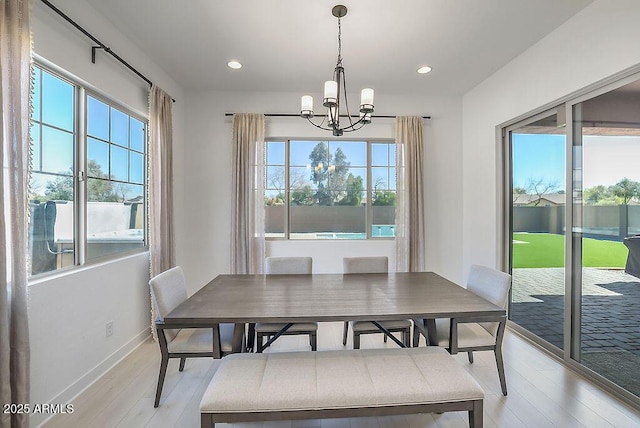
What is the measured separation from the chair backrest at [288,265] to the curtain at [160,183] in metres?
1.19

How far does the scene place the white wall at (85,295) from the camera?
1.82m

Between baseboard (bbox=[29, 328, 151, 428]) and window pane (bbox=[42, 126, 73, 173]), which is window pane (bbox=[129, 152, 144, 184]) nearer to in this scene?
window pane (bbox=[42, 126, 73, 173])

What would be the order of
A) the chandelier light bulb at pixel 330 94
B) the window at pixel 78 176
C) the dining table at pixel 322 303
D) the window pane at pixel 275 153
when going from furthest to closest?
the window pane at pixel 275 153 → the chandelier light bulb at pixel 330 94 → the window at pixel 78 176 → the dining table at pixel 322 303

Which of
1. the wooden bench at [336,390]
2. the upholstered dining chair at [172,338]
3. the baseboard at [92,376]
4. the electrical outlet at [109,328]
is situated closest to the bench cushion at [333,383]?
the wooden bench at [336,390]

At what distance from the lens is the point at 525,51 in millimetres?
2896

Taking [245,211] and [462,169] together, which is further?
[462,169]

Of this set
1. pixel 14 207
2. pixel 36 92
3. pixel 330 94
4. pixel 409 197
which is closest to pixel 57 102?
pixel 36 92

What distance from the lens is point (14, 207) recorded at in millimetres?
1522

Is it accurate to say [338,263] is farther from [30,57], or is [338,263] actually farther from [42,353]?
[30,57]

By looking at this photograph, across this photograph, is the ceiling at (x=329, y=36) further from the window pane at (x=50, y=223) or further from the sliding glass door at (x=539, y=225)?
the window pane at (x=50, y=223)

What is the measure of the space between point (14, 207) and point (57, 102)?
0.95 metres

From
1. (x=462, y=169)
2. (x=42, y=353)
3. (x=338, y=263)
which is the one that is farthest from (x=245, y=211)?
(x=462, y=169)

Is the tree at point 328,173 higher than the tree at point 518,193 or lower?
higher

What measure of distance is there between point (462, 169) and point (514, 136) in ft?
2.87
